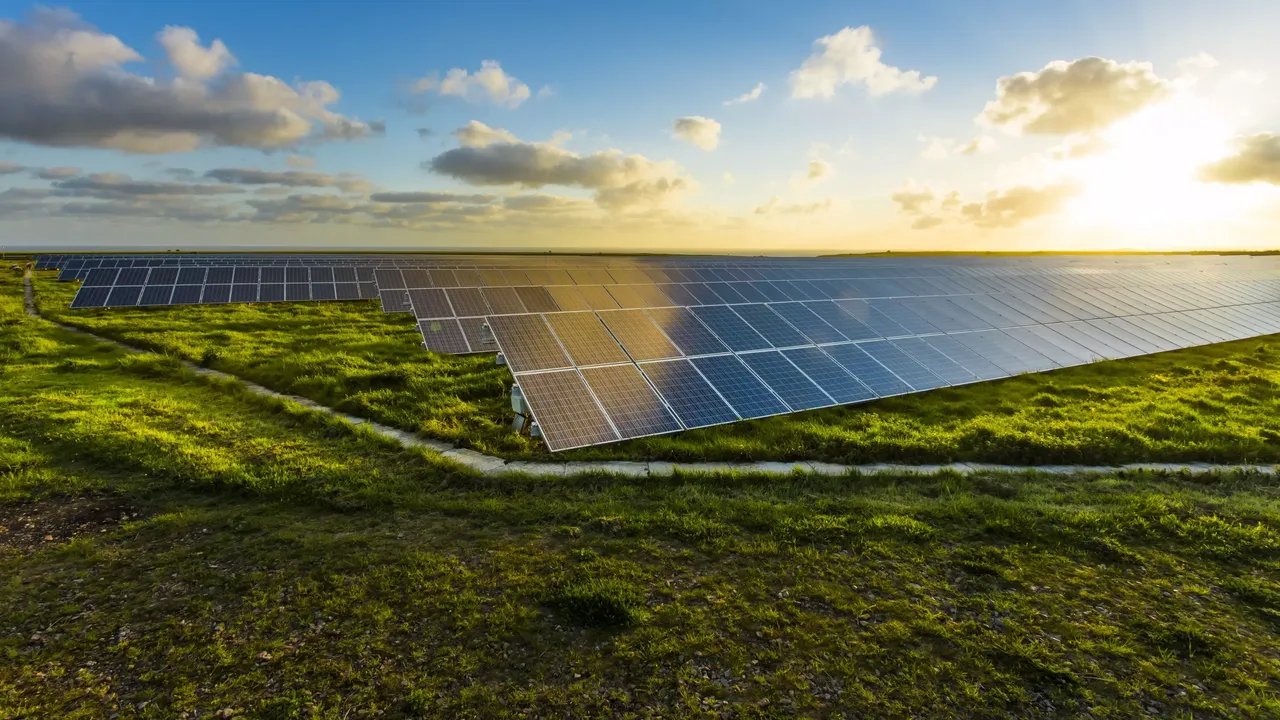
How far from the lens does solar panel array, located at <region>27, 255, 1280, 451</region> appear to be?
12820mm

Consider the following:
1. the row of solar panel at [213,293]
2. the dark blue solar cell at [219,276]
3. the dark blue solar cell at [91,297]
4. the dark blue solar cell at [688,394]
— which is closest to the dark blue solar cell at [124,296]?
the row of solar panel at [213,293]

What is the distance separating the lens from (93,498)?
31.7 feet

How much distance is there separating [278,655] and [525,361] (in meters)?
7.36

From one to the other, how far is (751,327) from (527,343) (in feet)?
24.3

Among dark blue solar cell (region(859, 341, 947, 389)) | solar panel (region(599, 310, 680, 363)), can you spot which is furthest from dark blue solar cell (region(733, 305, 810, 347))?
solar panel (region(599, 310, 680, 363))

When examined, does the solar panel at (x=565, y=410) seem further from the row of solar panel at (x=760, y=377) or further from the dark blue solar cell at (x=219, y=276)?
the dark blue solar cell at (x=219, y=276)

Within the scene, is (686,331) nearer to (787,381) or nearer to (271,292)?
(787,381)

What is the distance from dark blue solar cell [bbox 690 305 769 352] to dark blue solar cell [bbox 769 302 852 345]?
6.42 feet

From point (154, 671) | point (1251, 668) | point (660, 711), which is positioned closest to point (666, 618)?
point (660, 711)

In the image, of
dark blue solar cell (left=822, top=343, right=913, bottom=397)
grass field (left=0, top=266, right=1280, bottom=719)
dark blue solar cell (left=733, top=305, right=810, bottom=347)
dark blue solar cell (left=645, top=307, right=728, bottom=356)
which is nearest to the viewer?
grass field (left=0, top=266, right=1280, bottom=719)

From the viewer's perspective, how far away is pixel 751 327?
17219mm

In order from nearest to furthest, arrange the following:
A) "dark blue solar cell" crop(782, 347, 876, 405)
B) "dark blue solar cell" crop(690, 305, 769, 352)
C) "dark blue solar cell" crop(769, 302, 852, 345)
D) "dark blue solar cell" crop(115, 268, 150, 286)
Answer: "dark blue solar cell" crop(782, 347, 876, 405) → "dark blue solar cell" crop(690, 305, 769, 352) → "dark blue solar cell" crop(769, 302, 852, 345) → "dark blue solar cell" crop(115, 268, 150, 286)

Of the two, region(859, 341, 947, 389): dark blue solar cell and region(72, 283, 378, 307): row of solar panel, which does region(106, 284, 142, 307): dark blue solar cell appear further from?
region(859, 341, 947, 389): dark blue solar cell

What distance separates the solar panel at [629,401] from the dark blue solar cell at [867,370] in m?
6.59
